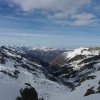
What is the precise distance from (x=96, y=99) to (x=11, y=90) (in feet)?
57.1

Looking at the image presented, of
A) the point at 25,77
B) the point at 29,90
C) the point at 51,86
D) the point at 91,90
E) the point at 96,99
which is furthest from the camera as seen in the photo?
the point at 25,77

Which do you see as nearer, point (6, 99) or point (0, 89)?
point (6, 99)

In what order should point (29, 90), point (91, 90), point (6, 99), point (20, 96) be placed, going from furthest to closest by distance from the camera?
point (91, 90)
point (29, 90)
point (20, 96)
point (6, 99)

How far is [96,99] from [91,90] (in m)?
35.4

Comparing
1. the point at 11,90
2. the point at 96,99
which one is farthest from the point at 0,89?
the point at 96,99

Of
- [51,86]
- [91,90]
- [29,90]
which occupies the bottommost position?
[51,86]

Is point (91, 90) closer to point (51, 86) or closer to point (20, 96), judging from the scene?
point (20, 96)

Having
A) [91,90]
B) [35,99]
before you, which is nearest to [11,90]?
[35,99]

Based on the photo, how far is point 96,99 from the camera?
143ft

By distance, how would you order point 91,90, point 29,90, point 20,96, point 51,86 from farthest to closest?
point 51,86
point 91,90
point 29,90
point 20,96

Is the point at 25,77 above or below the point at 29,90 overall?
below

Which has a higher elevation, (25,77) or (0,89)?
(0,89)

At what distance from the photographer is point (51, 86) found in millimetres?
157750

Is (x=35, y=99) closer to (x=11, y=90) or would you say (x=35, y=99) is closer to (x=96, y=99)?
(x=11, y=90)
